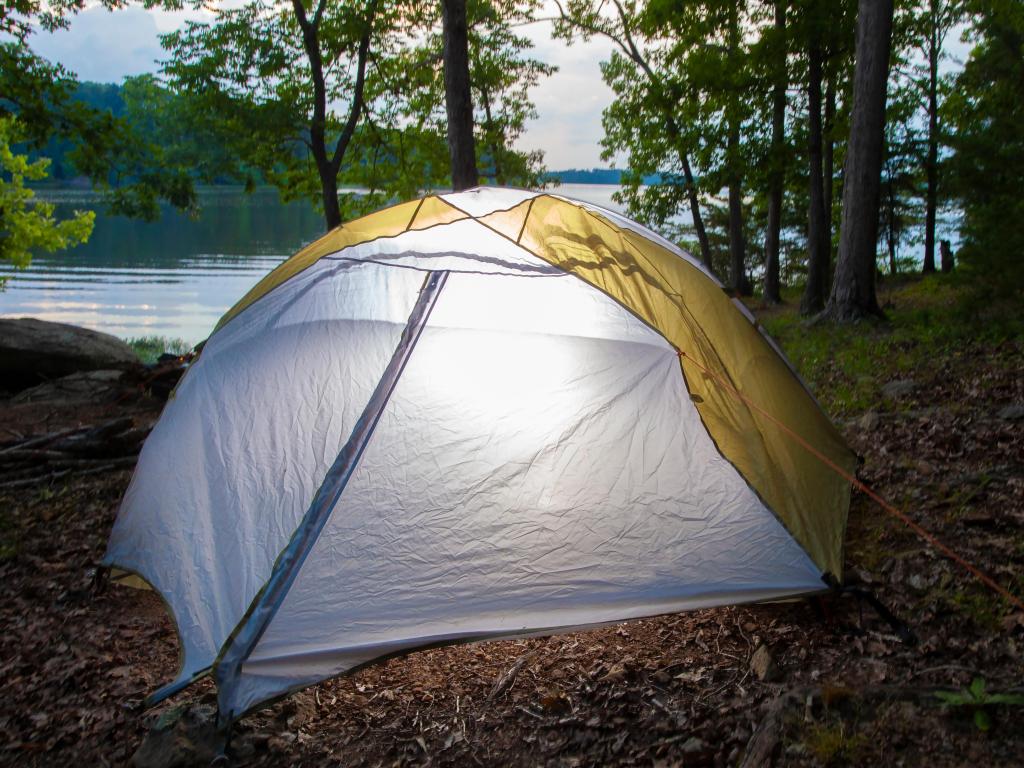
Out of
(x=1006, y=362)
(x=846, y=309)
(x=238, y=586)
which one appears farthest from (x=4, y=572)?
(x=846, y=309)

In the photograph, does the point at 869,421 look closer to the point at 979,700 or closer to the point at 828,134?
the point at 979,700

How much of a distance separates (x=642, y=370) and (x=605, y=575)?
947mm

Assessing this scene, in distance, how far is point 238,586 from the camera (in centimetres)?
307

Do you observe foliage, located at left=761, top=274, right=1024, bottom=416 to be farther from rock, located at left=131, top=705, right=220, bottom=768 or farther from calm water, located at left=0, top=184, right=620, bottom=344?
calm water, located at left=0, top=184, right=620, bottom=344

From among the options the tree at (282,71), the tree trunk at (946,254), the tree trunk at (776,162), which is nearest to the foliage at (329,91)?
the tree at (282,71)

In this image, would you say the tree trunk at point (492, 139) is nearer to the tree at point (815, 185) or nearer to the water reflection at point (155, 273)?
the water reflection at point (155, 273)

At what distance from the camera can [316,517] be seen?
313 centimetres

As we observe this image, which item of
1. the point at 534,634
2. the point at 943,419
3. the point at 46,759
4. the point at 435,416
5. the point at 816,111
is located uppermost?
the point at 816,111

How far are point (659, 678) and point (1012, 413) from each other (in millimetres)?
3836

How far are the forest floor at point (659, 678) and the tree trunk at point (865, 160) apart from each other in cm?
534

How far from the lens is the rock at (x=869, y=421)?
19.0ft

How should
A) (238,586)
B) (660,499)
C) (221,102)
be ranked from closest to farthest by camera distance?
(238,586) → (660,499) → (221,102)

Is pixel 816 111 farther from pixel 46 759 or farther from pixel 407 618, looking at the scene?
pixel 46 759

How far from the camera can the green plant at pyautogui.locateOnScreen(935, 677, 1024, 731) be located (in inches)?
91.1
